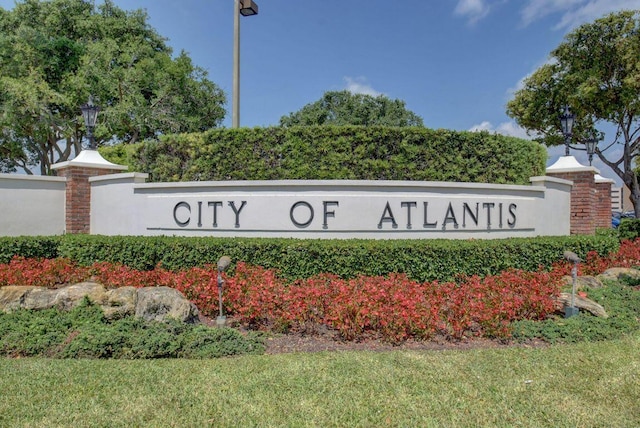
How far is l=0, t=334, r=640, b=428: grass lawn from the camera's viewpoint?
9.18 ft

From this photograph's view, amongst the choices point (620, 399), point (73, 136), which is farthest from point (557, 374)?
point (73, 136)

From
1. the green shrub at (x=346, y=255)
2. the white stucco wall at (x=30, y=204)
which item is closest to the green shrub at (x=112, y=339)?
the green shrub at (x=346, y=255)

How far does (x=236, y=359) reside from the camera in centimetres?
394

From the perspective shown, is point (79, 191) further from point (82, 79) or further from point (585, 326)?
point (82, 79)

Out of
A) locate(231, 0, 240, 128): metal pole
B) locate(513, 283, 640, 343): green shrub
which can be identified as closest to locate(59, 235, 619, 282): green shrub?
locate(513, 283, 640, 343): green shrub

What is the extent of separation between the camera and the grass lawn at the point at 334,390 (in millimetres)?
2799

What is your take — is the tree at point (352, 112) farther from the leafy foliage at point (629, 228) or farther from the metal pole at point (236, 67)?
the metal pole at point (236, 67)

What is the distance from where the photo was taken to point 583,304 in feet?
17.6

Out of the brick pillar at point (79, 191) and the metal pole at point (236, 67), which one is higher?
the metal pole at point (236, 67)

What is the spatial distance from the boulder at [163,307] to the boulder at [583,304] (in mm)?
4856

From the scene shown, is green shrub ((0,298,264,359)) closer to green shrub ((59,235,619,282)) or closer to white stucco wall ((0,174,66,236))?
green shrub ((59,235,619,282))

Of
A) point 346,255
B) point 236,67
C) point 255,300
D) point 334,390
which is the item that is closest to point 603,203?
point 346,255

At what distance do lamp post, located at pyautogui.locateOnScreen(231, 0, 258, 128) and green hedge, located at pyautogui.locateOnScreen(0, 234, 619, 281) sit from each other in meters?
5.11

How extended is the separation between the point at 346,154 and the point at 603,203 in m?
12.2
